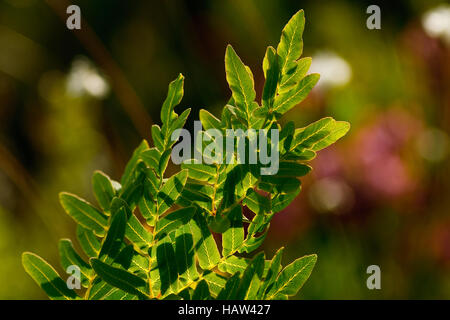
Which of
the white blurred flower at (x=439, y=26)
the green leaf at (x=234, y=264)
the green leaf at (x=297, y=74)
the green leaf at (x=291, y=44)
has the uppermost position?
the white blurred flower at (x=439, y=26)

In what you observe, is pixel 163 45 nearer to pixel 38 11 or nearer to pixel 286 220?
pixel 38 11

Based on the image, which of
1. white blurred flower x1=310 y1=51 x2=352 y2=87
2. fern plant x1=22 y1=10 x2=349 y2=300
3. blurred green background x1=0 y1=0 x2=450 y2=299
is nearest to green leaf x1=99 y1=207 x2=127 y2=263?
fern plant x1=22 y1=10 x2=349 y2=300

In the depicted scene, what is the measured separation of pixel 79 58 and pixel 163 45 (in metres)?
0.13

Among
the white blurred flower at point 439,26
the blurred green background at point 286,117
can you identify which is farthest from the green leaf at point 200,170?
the white blurred flower at point 439,26

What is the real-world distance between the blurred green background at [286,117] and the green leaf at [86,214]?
0.93ft

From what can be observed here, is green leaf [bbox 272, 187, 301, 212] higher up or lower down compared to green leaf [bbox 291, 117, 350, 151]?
lower down

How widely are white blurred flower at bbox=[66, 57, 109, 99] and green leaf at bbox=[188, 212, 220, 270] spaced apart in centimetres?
33

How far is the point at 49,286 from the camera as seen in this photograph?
0.15 metres

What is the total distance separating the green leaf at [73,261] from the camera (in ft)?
0.51

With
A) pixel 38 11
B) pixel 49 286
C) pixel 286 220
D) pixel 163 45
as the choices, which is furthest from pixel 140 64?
pixel 49 286

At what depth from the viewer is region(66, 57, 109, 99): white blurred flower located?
466 millimetres

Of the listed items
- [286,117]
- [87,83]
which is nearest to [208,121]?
[87,83]

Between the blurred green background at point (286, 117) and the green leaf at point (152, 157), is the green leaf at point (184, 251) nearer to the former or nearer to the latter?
the green leaf at point (152, 157)

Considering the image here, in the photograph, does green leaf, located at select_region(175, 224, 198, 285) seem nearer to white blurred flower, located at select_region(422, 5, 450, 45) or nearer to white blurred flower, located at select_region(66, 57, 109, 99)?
white blurred flower, located at select_region(66, 57, 109, 99)
